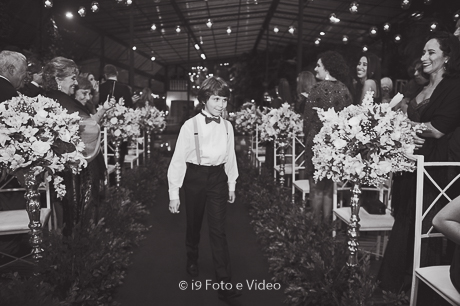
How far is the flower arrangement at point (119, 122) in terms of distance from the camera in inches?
237

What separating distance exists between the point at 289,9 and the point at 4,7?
12449mm

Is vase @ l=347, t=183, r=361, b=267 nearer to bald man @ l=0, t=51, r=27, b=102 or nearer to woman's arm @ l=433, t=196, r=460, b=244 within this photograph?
woman's arm @ l=433, t=196, r=460, b=244

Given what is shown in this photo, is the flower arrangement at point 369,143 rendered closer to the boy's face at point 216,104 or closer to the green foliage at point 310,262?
the green foliage at point 310,262

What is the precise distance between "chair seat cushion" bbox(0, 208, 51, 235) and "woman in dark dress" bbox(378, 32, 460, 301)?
2802mm

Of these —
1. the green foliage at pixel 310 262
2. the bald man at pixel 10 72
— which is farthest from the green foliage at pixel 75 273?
the green foliage at pixel 310 262

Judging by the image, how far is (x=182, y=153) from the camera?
Answer: 3.37 metres

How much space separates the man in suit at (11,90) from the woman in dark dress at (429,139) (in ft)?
10.5

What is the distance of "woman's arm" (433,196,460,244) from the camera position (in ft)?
6.09

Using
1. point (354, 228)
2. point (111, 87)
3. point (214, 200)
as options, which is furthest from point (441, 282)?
point (111, 87)

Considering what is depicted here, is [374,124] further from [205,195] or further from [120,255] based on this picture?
[120,255]

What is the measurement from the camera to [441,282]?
2.20m

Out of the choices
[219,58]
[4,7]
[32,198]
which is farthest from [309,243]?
[219,58]

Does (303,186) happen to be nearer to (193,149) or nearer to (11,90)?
(193,149)

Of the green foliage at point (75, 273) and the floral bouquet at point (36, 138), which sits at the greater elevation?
the floral bouquet at point (36, 138)
